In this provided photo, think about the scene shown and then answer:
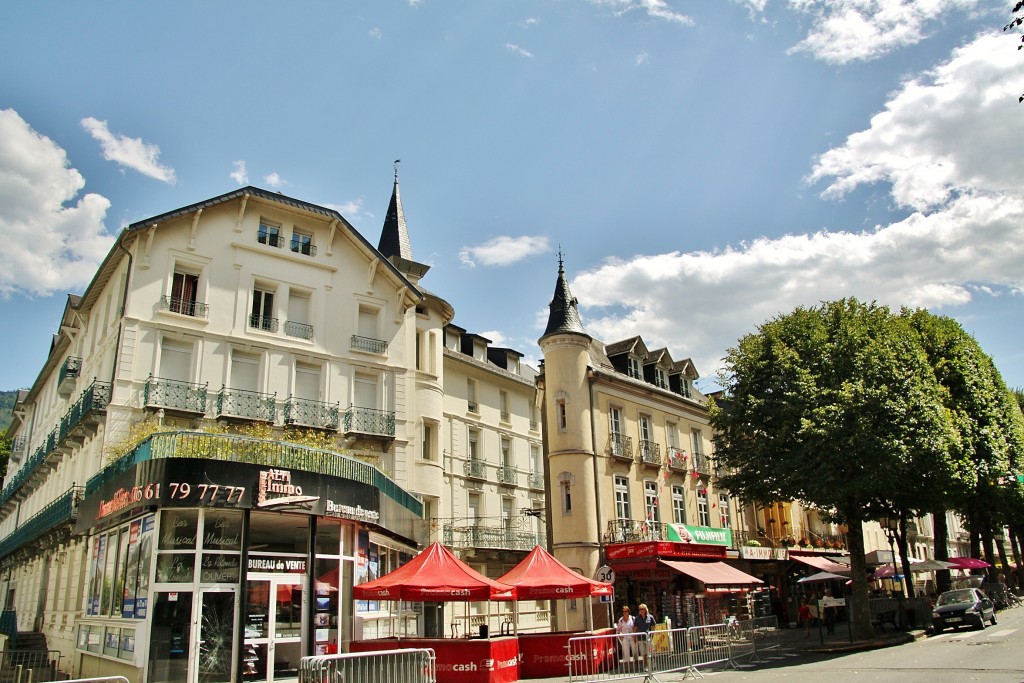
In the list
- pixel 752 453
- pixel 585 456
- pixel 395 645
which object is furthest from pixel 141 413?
pixel 752 453

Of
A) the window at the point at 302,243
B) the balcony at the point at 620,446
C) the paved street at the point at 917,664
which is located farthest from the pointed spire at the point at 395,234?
the paved street at the point at 917,664

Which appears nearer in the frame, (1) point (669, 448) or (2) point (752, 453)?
(2) point (752, 453)

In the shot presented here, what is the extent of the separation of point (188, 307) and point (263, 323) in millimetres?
2218

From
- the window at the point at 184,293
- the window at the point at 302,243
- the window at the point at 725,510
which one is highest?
the window at the point at 302,243

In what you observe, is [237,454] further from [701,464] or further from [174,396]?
[701,464]

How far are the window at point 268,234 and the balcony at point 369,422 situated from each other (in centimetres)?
592

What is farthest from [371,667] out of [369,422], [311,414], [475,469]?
[475,469]

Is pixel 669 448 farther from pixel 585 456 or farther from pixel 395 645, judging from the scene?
pixel 395 645

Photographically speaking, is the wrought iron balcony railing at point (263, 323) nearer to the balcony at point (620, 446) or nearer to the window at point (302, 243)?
the window at point (302, 243)

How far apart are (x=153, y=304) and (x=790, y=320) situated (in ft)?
72.9

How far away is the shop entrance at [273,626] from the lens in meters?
14.8

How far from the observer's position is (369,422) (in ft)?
79.6

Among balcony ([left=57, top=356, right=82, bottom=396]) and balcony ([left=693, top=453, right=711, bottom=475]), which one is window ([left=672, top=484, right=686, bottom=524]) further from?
balcony ([left=57, top=356, right=82, bottom=396])

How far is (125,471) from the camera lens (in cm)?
1532
